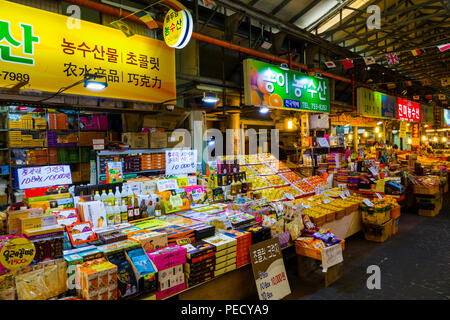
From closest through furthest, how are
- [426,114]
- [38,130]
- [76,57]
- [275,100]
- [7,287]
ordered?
[7,287] < [76,57] < [38,130] < [275,100] < [426,114]

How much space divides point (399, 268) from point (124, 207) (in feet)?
16.3

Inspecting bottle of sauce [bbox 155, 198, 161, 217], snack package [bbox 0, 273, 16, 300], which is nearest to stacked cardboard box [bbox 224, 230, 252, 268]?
bottle of sauce [bbox 155, 198, 161, 217]

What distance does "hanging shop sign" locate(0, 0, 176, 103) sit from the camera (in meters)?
3.84

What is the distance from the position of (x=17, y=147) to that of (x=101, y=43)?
404 centimetres

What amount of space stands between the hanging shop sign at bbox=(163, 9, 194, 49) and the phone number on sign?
7.11ft

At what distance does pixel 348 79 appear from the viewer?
1130cm

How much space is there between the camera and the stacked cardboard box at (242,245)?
144 inches

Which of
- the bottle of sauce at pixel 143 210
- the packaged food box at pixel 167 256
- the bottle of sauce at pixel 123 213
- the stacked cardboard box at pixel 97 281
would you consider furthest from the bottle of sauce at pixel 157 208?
the stacked cardboard box at pixel 97 281

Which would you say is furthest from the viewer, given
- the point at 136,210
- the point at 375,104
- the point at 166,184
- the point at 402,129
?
the point at 402,129

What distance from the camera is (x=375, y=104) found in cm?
1220

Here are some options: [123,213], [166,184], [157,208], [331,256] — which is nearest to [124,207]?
[123,213]

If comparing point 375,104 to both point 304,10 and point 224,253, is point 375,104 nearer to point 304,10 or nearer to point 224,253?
point 304,10

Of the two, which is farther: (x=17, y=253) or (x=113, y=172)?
(x=113, y=172)

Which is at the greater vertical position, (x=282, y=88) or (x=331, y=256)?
(x=282, y=88)
